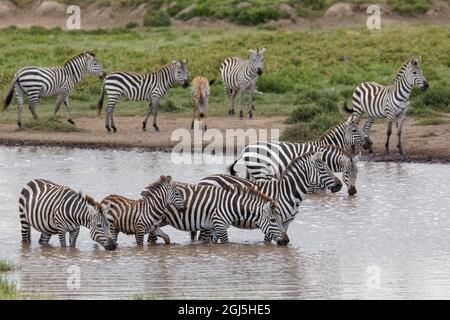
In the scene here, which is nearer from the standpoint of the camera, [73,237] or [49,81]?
[73,237]

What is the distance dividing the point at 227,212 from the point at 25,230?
7.13 ft

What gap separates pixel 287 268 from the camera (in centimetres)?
1089

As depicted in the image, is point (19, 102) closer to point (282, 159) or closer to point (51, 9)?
point (282, 159)

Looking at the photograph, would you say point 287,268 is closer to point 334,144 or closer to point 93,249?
point 93,249

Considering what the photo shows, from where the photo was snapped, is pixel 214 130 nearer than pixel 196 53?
Yes

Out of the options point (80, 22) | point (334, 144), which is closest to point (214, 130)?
point (334, 144)

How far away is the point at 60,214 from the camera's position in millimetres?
11555

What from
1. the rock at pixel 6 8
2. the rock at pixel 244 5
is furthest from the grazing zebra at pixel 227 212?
the rock at pixel 6 8

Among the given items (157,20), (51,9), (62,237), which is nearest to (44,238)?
(62,237)

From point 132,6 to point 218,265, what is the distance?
41.4 m

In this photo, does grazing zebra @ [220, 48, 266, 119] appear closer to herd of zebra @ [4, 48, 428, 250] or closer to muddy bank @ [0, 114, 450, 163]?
muddy bank @ [0, 114, 450, 163]

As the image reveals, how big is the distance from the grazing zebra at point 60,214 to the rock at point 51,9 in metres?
40.0

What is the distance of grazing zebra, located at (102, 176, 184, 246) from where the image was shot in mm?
11789

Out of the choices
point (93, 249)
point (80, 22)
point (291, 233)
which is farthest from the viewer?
point (80, 22)
